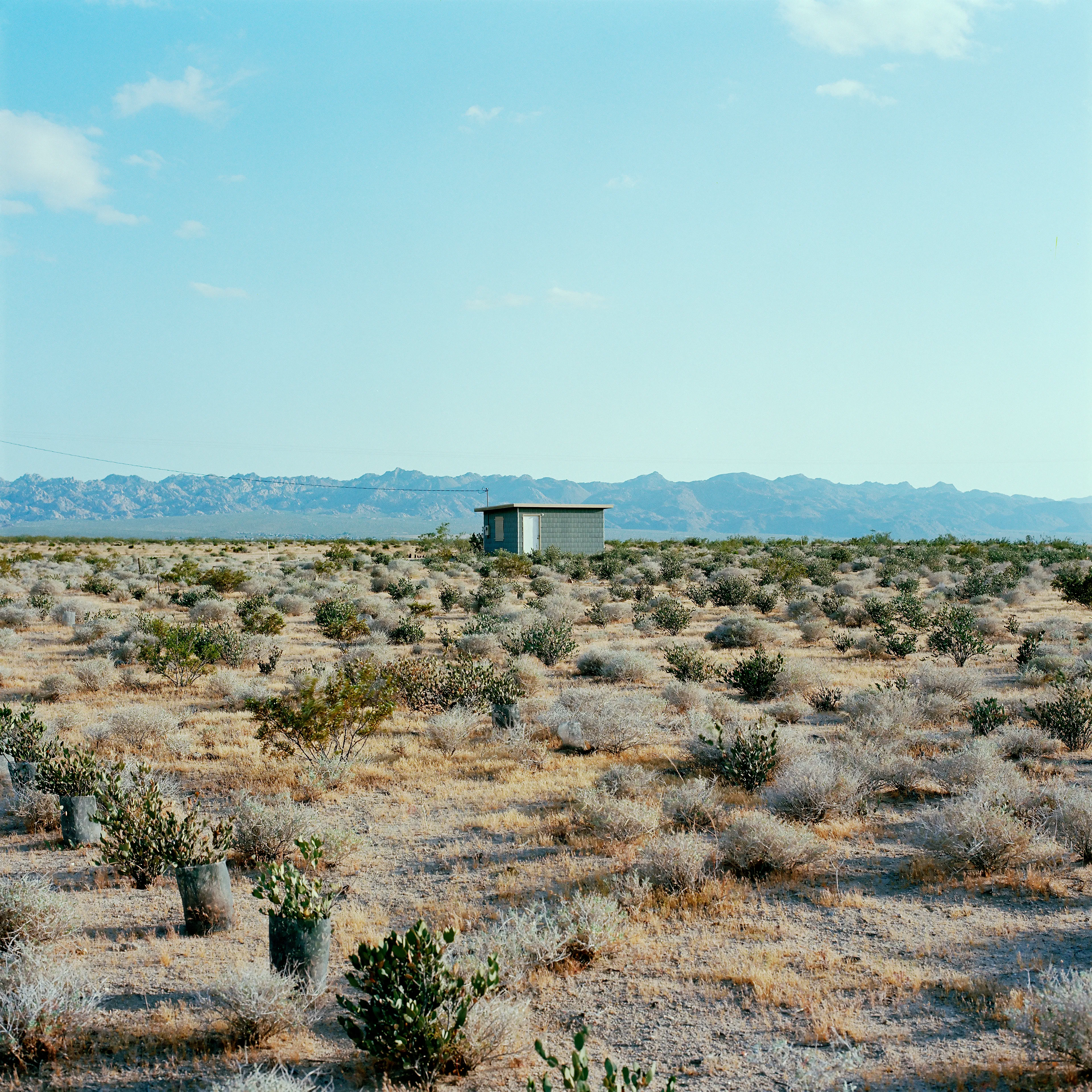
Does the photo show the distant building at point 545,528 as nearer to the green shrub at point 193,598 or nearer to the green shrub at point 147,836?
the green shrub at point 193,598

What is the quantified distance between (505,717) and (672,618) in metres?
9.52

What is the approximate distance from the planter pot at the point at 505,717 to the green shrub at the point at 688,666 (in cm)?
372

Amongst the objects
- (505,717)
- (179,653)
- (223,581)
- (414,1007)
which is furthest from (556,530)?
(414,1007)

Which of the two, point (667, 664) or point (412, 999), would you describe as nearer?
point (412, 999)

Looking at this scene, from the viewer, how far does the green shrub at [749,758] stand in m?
8.92

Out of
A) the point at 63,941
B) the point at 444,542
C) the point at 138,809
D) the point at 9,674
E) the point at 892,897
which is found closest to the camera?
the point at 63,941

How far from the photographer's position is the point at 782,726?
1102cm

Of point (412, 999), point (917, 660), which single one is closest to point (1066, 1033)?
point (412, 999)

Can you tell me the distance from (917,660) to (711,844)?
11121mm

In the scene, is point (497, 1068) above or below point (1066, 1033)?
below

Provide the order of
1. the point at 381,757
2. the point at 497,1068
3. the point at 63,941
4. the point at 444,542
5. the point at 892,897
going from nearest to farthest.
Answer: the point at 497,1068 < the point at 63,941 < the point at 892,897 < the point at 381,757 < the point at 444,542

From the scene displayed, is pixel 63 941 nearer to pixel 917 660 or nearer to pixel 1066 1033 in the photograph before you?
pixel 1066 1033

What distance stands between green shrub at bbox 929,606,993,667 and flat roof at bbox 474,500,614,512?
23786mm

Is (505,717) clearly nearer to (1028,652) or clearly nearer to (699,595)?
(1028,652)
